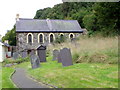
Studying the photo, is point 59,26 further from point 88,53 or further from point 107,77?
point 107,77

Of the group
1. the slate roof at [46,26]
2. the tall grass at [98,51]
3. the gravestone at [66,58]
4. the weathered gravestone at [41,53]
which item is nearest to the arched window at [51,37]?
the slate roof at [46,26]

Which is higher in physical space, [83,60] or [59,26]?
[59,26]

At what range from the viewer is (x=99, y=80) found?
8.43 m

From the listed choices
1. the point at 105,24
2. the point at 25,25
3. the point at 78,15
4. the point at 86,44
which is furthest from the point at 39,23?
the point at 86,44

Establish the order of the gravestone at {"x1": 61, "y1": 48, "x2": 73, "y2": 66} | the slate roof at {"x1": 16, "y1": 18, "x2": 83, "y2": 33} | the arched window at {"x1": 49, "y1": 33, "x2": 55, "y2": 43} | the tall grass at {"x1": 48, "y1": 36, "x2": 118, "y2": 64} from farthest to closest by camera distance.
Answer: the arched window at {"x1": 49, "y1": 33, "x2": 55, "y2": 43}
the slate roof at {"x1": 16, "y1": 18, "x2": 83, "y2": 33}
the gravestone at {"x1": 61, "y1": 48, "x2": 73, "y2": 66}
the tall grass at {"x1": 48, "y1": 36, "x2": 118, "y2": 64}

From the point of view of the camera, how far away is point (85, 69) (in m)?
11.1

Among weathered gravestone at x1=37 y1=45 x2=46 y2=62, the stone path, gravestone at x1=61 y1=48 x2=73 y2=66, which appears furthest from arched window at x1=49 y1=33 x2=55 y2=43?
the stone path

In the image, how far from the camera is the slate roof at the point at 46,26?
40169 millimetres

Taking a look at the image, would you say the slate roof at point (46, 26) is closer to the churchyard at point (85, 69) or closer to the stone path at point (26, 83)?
the churchyard at point (85, 69)

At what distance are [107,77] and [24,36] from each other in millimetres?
32333

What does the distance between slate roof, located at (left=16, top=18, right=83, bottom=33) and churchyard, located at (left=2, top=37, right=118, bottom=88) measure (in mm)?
19674

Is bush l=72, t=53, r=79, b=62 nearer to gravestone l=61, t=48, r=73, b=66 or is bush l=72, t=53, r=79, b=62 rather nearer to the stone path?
gravestone l=61, t=48, r=73, b=66

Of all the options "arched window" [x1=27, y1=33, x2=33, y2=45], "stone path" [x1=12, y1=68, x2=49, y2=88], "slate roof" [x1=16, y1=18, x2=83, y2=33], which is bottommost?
"stone path" [x1=12, y1=68, x2=49, y2=88]

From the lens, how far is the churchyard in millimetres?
8420
